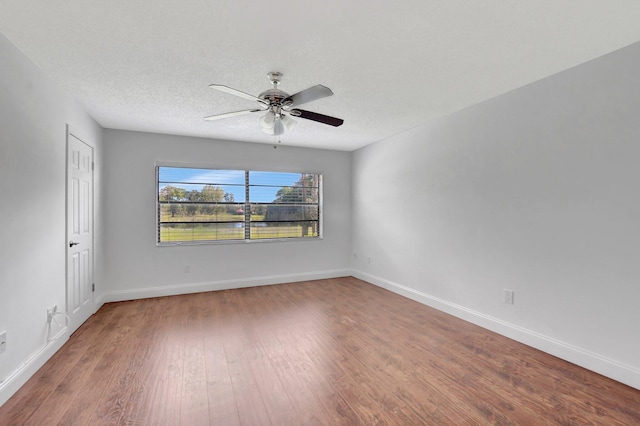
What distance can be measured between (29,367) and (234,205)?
123 inches

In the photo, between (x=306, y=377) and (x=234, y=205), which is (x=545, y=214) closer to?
(x=306, y=377)

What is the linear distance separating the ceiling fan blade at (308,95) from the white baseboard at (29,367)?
2777 millimetres

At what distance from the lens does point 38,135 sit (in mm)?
2408

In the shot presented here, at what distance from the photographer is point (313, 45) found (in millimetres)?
2129

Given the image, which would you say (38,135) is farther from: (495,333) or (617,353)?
(617,353)

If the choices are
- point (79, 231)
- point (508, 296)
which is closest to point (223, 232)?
point (79, 231)


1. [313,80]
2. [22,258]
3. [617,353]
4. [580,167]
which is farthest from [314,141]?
[617,353]

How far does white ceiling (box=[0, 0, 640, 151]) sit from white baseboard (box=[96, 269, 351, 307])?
2542mm

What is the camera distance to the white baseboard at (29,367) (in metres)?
1.97

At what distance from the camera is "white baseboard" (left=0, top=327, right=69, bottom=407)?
197 cm

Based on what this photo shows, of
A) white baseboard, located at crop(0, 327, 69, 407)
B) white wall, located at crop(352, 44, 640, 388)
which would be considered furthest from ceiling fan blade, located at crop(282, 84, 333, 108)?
white baseboard, located at crop(0, 327, 69, 407)

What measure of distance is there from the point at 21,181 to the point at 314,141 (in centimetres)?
363

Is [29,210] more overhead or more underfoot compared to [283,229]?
more overhead

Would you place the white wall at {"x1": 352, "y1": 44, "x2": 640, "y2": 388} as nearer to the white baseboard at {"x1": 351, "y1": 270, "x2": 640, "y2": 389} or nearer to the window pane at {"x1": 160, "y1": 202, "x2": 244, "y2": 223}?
the white baseboard at {"x1": 351, "y1": 270, "x2": 640, "y2": 389}
